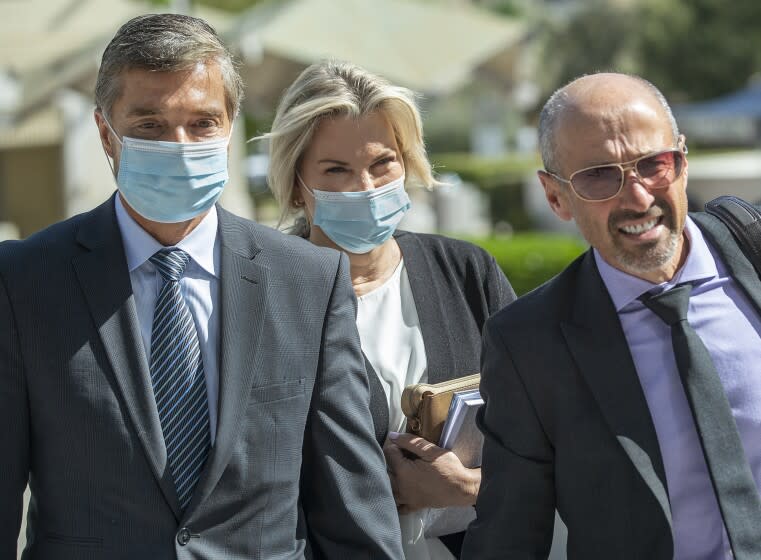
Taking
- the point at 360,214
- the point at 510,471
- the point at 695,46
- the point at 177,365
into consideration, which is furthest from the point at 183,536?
the point at 695,46

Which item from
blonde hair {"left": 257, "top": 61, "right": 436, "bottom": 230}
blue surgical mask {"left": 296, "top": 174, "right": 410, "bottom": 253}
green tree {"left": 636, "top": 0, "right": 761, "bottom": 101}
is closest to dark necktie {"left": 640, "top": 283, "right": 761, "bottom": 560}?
blue surgical mask {"left": 296, "top": 174, "right": 410, "bottom": 253}

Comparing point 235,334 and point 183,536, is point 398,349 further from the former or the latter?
point 183,536

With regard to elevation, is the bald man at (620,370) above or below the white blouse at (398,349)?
above

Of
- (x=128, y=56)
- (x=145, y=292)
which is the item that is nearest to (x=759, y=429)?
(x=145, y=292)

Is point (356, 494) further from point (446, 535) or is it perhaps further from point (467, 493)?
point (446, 535)

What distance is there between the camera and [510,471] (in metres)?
2.26

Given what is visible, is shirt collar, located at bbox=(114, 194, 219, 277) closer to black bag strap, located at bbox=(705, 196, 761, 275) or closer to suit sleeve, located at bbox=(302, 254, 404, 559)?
suit sleeve, located at bbox=(302, 254, 404, 559)

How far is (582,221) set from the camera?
7.59 feet

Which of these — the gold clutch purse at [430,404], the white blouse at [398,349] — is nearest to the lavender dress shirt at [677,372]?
the gold clutch purse at [430,404]

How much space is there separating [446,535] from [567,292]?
0.97 metres

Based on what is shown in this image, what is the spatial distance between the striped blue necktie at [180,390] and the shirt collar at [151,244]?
0.12 m

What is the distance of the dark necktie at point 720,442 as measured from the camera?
2039 millimetres

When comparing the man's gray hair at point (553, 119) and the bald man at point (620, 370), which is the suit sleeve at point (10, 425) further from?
the man's gray hair at point (553, 119)

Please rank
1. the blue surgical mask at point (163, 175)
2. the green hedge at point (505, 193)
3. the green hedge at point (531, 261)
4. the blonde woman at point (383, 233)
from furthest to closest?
the green hedge at point (505, 193) < the green hedge at point (531, 261) < the blonde woman at point (383, 233) < the blue surgical mask at point (163, 175)
